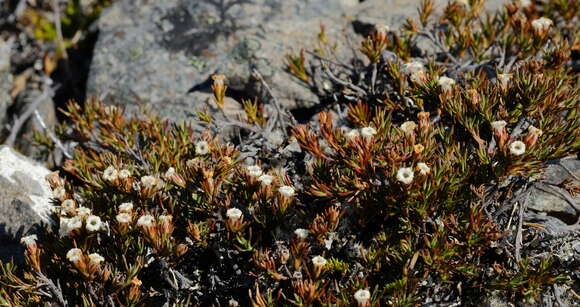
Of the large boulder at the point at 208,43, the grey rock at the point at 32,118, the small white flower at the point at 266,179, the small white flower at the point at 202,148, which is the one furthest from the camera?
the grey rock at the point at 32,118

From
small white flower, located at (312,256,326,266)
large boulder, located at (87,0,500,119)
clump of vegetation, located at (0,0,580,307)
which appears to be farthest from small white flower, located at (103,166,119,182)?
large boulder, located at (87,0,500,119)

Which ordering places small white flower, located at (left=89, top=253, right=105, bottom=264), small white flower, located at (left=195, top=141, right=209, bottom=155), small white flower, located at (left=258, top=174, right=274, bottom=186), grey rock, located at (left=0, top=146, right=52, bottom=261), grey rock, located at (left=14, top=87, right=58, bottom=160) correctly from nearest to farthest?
small white flower, located at (left=89, top=253, right=105, bottom=264), small white flower, located at (left=258, top=174, right=274, bottom=186), small white flower, located at (left=195, top=141, right=209, bottom=155), grey rock, located at (left=0, top=146, right=52, bottom=261), grey rock, located at (left=14, top=87, right=58, bottom=160)

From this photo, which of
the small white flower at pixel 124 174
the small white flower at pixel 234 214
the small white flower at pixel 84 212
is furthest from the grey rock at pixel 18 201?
the small white flower at pixel 234 214

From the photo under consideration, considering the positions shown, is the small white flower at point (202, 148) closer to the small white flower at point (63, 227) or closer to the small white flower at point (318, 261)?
the small white flower at point (63, 227)

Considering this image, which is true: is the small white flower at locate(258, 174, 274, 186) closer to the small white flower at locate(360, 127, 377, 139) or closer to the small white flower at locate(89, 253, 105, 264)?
the small white flower at locate(360, 127, 377, 139)

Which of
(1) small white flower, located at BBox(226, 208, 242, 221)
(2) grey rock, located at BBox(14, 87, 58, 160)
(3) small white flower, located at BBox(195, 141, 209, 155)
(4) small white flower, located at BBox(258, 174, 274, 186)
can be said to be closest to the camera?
(1) small white flower, located at BBox(226, 208, 242, 221)

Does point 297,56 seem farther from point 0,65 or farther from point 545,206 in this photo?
point 0,65

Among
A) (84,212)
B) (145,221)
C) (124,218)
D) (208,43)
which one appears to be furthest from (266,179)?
(208,43)

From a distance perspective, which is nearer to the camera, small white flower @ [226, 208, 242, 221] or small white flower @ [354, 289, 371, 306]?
small white flower @ [354, 289, 371, 306]

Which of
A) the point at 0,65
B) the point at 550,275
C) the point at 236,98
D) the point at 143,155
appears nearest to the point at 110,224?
the point at 143,155
